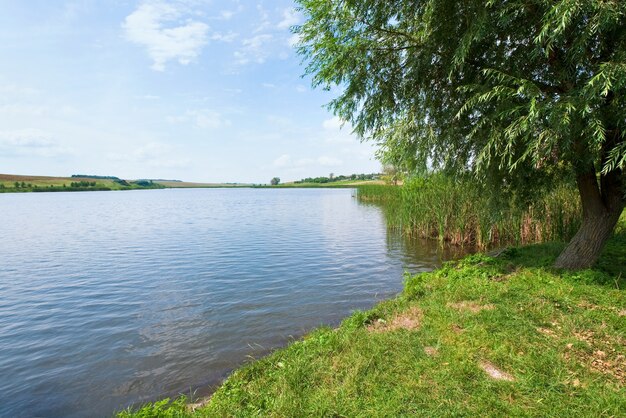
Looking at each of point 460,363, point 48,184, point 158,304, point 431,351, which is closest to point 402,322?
point 431,351

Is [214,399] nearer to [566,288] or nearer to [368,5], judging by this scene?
[566,288]

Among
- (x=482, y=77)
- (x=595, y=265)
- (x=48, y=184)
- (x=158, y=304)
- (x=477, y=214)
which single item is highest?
(x=482, y=77)

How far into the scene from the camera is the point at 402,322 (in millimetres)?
5969

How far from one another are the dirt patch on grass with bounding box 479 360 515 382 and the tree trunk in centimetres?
505

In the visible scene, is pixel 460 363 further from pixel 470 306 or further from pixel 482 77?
pixel 482 77

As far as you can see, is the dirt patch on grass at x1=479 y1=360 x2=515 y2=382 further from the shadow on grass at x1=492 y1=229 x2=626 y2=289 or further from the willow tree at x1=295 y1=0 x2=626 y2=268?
the shadow on grass at x1=492 y1=229 x2=626 y2=289

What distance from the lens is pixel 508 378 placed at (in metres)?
4.14

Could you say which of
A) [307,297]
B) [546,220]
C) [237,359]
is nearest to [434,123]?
[307,297]

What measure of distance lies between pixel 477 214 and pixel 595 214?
7.31 metres

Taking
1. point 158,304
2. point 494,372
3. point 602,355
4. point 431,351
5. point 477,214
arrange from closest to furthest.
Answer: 1. point 494,372
2. point 602,355
3. point 431,351
4. point 158,304
5. point 477,214

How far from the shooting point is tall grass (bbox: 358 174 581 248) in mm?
9310

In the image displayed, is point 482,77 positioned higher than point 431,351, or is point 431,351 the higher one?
point 482,77

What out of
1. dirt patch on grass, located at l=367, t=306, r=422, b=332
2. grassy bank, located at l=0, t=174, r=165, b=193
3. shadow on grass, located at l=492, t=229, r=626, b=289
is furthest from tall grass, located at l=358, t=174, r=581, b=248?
grassy bank, located at l=0, t=174, r=165, b=193

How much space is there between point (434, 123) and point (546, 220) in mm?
7773
